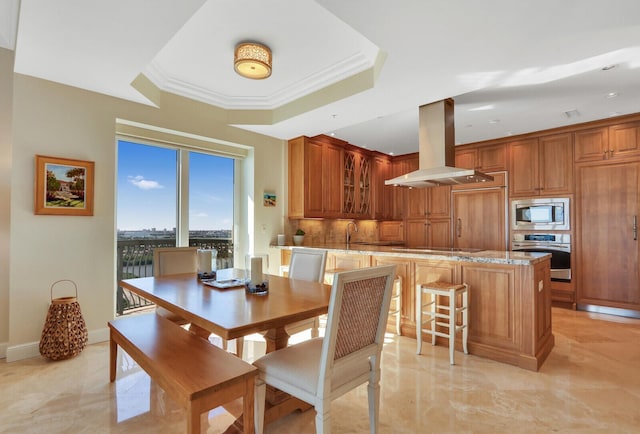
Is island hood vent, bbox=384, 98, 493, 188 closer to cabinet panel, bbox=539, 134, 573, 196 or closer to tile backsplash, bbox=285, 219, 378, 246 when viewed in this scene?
cabinet panel, bbox=539, 134, 573, 196

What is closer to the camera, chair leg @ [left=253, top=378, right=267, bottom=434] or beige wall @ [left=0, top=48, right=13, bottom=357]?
chair leg @ [left=253, top=378, right=267, bottom=434]

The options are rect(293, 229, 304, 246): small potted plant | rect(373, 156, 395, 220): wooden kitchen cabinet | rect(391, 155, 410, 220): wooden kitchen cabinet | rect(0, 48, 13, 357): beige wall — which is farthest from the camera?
rect(391, 155, 410, 220): wooden kitchen cabinet

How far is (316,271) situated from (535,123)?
143 inches

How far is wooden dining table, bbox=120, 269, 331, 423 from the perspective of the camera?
4.81ft

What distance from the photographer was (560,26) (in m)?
2.00

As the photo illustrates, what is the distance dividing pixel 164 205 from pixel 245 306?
2.64 metres

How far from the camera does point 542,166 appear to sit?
4.53 meters

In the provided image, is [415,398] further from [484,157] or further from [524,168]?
[484,157]

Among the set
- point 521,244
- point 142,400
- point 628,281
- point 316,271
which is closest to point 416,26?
point 316,271

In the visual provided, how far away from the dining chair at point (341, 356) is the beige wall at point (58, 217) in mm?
2451

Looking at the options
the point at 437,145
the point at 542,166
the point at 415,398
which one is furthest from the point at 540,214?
the point at 415,398

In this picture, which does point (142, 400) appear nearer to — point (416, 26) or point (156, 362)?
point (156, 362)

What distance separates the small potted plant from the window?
95 cm

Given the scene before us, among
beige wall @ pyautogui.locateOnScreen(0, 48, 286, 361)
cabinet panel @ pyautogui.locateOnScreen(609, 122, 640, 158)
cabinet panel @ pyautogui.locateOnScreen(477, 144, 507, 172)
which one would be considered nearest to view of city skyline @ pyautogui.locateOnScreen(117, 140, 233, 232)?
beige wall @ pyautogui.locateOnScreen(0, 48, 286, 361)
